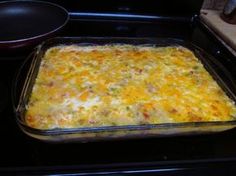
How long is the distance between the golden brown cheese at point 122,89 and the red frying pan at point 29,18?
0.48ft

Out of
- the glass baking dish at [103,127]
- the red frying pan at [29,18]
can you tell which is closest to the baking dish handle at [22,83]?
the glass baking dish at [103,127]

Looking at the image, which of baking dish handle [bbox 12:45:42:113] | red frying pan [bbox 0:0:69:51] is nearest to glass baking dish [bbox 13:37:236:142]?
baking dish handle [bbox 12:45:42:113]

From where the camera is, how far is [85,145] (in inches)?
26.7

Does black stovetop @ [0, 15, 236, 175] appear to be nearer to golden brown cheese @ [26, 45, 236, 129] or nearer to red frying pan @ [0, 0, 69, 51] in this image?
golden brown cheese @ [26, 45, 236, 129]

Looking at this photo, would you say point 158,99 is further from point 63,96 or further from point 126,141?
point 63,96

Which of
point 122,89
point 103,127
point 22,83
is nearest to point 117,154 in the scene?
point 103,127

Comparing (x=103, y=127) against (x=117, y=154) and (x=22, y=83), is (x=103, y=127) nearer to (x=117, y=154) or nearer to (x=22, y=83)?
(x=117, y=154)

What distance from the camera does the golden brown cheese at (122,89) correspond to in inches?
27.8

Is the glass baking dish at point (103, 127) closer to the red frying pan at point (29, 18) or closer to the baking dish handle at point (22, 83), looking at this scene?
the baking dish handle at point (22, 83)

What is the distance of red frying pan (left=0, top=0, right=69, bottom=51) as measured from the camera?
100cm

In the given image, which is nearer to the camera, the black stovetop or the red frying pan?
the black stovetop

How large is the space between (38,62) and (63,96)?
182 mm

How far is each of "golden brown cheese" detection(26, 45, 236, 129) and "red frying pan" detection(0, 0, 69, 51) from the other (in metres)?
0.15

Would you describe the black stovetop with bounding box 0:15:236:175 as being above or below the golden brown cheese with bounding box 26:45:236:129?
below
